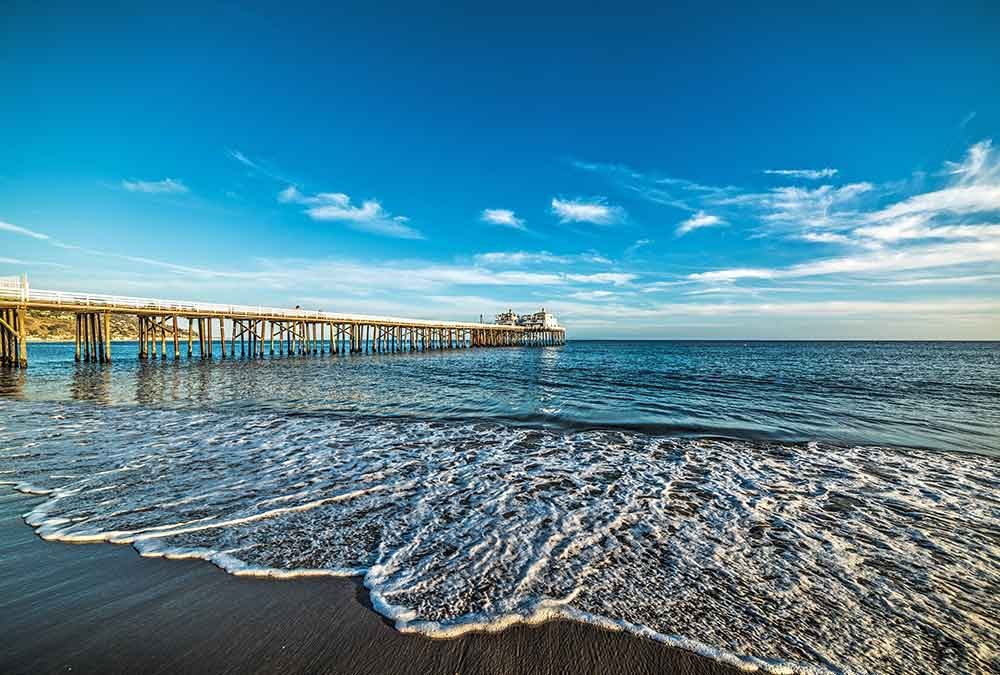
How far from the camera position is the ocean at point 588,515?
3.06 meters

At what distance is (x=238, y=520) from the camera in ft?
14.9

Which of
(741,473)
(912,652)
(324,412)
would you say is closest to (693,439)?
(741,473)

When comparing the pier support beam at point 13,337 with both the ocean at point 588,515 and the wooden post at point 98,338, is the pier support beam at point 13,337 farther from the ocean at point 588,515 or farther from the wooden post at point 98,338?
the ocean at point 588,515

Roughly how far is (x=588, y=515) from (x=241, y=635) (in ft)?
12.0

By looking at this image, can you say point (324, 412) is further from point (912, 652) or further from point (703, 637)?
point (912, 652)

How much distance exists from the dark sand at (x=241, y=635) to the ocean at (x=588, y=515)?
18 centimetres

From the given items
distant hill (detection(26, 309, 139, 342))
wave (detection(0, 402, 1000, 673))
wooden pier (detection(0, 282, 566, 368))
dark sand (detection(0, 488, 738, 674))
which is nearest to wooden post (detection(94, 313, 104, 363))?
wooden pier (detection(0, 282, 566, 368))

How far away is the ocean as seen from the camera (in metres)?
3.06

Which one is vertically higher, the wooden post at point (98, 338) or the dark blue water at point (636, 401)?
the wooden post at point (98, 338)

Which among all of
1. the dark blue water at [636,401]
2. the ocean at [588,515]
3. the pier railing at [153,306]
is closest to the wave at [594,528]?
the ocean at [588,515]

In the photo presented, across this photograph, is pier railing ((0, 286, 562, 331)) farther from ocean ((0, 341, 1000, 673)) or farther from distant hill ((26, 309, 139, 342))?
distant hill ((26, 309, 139, 342))

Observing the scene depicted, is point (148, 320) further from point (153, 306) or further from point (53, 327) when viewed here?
point (53, 327)

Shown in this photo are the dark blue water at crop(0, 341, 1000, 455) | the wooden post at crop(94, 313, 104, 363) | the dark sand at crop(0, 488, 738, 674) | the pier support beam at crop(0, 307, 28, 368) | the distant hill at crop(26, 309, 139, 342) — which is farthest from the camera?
the distant hill at crop(26, 309, 139, 342)

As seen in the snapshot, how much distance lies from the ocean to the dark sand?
0.18 m
